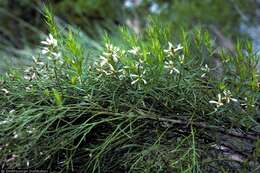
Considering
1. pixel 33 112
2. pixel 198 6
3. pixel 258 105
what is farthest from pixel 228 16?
pixel 33 112

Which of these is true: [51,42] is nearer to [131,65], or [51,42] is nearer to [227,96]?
[131,65]

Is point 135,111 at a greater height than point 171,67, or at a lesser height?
lesser

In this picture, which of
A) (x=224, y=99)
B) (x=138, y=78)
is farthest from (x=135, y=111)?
(x=224, y=99)

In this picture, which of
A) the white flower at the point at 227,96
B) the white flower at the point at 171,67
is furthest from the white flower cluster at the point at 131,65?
the white flower at the point at 227,96

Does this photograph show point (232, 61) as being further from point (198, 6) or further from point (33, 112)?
point (198, 6)

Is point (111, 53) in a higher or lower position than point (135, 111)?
higher

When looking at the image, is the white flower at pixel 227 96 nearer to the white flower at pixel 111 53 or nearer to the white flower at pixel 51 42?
the white flower at pixel 111 53

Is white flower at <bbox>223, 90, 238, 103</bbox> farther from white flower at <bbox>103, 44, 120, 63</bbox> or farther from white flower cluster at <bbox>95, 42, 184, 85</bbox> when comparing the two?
white flower at <bbox>103, 44, 120, 63</bbox>

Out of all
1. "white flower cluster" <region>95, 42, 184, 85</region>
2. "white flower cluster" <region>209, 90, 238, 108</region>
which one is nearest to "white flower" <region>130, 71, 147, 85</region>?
"white flower cluster" <region>95, 42, 184, 85</region>

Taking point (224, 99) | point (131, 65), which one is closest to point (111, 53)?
point (131, 65)

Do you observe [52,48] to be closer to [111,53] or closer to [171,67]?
[111,53]

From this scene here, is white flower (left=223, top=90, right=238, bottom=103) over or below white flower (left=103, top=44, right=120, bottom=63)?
below
